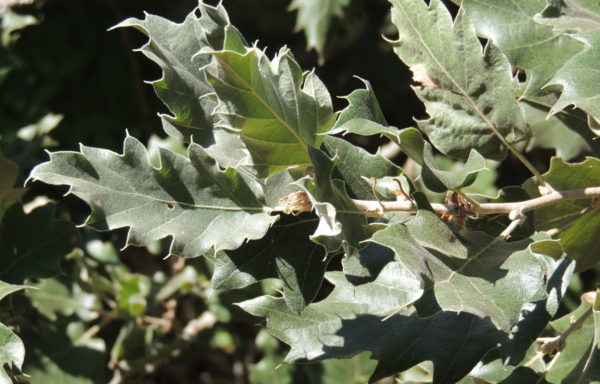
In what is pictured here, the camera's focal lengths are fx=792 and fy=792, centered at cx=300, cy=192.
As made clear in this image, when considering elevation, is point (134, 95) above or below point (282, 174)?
below

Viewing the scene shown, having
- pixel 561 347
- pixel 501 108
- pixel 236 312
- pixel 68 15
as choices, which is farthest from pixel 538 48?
pixel 68 15

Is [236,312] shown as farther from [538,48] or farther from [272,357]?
[538,48]

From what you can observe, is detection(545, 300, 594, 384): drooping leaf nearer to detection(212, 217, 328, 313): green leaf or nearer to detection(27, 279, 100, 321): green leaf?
A: detection(212, 217, 328, 313): green leaf

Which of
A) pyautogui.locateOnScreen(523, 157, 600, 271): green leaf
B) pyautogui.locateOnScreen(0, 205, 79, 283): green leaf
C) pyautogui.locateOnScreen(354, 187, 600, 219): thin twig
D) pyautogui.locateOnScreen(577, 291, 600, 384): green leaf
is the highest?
pyautogui.locateOnScreen(354, 187, 600, 219): thin twig

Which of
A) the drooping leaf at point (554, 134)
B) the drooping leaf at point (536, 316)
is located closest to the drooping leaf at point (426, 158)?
the drooping leaf at point (536, 316)

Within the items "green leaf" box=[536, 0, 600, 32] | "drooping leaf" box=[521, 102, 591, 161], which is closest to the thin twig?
"green leaf" box=[536, 0, 600, 32]

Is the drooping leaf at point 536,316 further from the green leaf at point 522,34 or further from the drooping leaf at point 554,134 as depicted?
the drooping leaf at point 554,134

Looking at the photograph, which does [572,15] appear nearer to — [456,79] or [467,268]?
[456,79]
